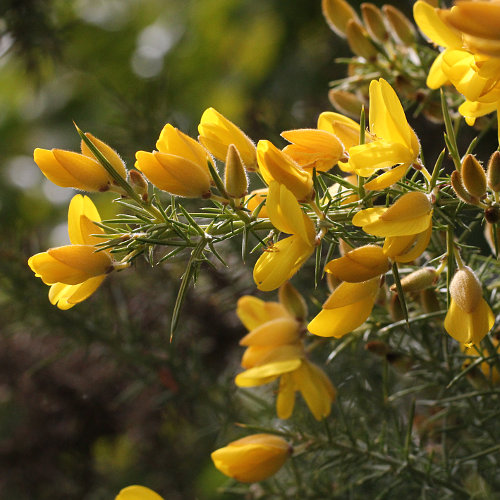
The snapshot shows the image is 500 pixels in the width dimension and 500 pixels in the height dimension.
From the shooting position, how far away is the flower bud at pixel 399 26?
0.62 meters

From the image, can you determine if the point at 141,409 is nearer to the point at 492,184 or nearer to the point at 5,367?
the point at 5,367

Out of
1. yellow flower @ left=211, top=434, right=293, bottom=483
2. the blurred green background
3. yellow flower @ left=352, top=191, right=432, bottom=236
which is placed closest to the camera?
yellow flower @ left=352, top=191, right=432, bottom=236

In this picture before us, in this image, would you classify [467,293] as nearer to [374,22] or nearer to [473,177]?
[473,177]

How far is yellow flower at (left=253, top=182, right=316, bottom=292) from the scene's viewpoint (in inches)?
14.0

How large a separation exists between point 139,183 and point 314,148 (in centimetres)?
12

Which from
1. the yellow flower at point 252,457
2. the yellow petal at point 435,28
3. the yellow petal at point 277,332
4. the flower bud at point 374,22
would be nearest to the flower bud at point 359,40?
the flower bud at point 374,22

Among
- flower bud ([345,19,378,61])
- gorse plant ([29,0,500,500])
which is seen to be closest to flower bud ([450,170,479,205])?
gorse plant ([29,0,500,500])

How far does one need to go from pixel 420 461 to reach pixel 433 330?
0.42 feet

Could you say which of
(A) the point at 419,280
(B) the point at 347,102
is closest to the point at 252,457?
(A) the point at 419,280

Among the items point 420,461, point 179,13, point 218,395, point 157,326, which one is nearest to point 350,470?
point 420,461

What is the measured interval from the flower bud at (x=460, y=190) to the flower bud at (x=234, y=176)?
0.13 metres

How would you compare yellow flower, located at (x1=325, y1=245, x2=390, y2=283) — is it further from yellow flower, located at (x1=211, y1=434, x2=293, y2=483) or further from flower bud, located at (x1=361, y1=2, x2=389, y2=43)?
flower bud, located at (x1=361, y1=2, x2=389, y2=43)

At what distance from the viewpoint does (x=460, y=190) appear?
0.36 metres

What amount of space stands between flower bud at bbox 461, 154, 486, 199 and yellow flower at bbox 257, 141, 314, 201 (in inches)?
3.5
